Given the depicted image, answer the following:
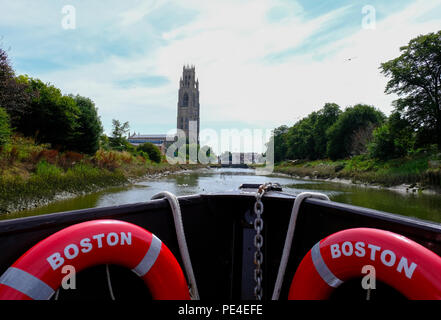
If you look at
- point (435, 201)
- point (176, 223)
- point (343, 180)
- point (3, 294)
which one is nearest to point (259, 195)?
point (176, 223)

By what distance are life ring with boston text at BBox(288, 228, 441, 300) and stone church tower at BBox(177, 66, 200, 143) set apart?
83.3 metres

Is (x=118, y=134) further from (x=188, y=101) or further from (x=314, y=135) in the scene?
(x=188, y=101)

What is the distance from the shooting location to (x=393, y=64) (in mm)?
19266

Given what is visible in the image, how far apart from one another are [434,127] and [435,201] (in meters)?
12.1

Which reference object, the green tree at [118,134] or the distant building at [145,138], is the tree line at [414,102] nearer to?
the green tree at [118,134]

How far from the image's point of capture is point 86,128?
15.5 m

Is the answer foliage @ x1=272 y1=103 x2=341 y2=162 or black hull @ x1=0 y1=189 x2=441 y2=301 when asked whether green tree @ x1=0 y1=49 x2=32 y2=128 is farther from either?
foliage @ x1=272 y1=103 x2=341 y2=162

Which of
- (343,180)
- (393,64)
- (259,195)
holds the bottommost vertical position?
(343,180)

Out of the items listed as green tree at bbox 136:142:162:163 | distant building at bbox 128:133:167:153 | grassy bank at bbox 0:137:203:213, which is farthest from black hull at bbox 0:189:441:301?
distant building at bbox 128:133:167:153

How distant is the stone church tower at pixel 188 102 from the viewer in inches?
3337

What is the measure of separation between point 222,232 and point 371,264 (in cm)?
120

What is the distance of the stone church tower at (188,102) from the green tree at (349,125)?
54.9m

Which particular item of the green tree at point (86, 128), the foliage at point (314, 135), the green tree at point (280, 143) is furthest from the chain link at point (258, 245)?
the green tree at point (280, 143)
